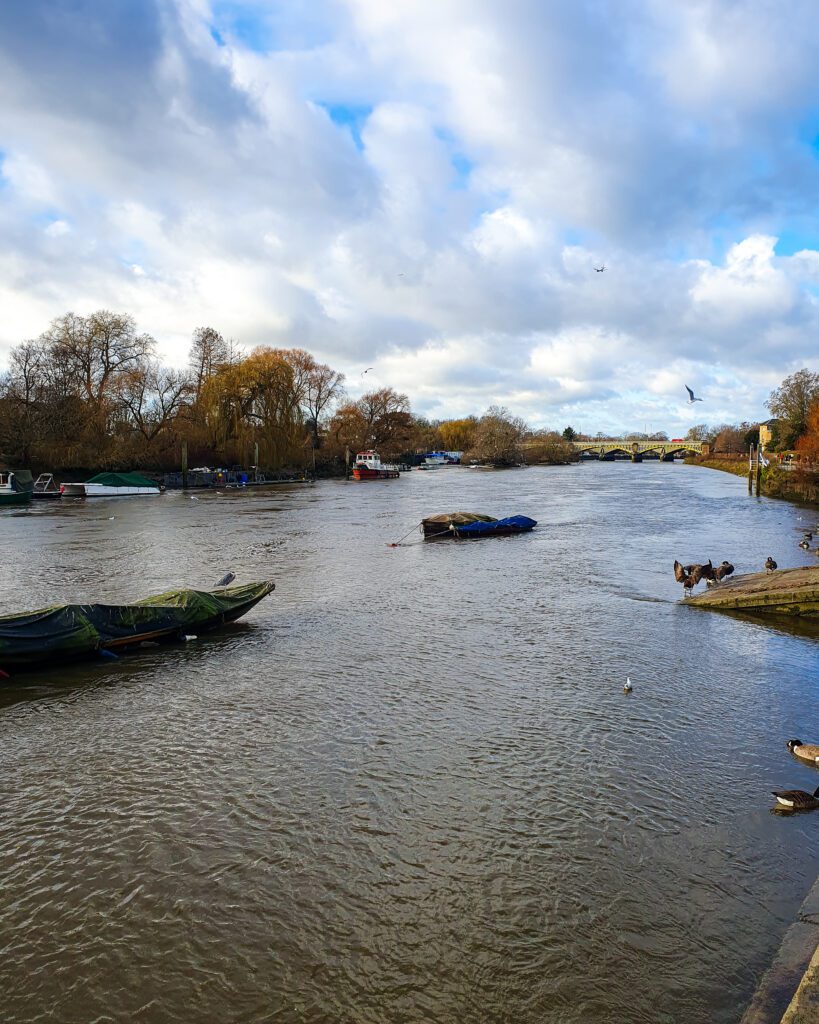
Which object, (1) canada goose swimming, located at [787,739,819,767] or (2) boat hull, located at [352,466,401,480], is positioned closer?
(1) canada goose swimming, located at [787,739,819,767]

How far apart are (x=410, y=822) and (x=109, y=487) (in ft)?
203

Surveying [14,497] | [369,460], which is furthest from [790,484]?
[14,497]

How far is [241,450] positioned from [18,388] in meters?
23.3

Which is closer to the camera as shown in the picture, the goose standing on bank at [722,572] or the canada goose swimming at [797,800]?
the canada goose swimming at [797,800]

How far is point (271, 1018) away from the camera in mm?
5832

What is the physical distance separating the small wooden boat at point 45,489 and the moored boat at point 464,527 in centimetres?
4220

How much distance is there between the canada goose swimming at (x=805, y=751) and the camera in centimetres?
994

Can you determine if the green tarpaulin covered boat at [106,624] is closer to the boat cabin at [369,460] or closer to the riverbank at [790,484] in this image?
the riverbank at [790,484]

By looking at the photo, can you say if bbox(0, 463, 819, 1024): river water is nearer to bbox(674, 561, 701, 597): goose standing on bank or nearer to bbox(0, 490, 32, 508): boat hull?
bbox(674, 561, 701, 597): goose standing on bank

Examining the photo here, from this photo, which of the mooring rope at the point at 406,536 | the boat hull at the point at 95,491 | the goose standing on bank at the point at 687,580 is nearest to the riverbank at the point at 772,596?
the goose standing on bank at the point at 687,580

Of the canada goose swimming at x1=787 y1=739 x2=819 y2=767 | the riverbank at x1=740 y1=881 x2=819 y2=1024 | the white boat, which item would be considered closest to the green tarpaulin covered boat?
the canada goose swimming at x1=787 y1=739 x2=819 y2=767

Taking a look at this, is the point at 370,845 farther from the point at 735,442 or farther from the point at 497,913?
the point at 735,442

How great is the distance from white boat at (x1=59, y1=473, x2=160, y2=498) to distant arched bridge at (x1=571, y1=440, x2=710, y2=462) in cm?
12280

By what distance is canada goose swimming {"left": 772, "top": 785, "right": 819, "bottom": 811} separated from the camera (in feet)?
28.3
